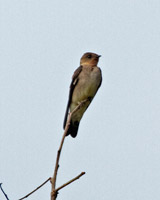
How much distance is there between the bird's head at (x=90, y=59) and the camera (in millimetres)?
9359

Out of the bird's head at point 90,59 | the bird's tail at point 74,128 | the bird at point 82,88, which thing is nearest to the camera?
the bird's tail at point 74,128

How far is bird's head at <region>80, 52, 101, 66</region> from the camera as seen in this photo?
9359mm

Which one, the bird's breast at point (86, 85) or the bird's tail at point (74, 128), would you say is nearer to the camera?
the bird's tail at point (74, 128)

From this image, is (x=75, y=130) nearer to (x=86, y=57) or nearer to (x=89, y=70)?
(x=89, y=70)

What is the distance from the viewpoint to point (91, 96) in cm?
852

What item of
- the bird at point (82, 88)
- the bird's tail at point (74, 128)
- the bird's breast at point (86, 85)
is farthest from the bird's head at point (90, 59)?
the bird's tail at point (74, 128)

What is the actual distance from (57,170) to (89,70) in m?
6.34

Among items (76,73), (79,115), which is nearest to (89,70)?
(76,73)

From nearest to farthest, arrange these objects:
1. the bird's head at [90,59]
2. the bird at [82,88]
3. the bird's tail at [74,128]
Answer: the bird's tail at [74,128] < the bird at [82,88] < the bird's head at [90,59]

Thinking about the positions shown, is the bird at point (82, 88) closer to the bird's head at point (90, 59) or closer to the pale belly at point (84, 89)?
the pale belly at point (84, 89)

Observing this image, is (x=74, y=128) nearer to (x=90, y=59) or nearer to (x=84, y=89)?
(x=84, y=89)

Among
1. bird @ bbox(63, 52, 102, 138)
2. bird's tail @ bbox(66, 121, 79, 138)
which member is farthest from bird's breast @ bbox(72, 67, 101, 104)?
bird's tail @ bbox(66, 121, 79, 138)

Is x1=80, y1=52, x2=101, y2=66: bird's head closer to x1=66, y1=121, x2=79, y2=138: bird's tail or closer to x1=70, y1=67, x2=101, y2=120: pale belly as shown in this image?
x1=70, y1=67, x2=101, y2=120: pale belly

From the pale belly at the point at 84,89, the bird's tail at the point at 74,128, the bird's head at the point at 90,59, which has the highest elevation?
the bird's head at the point at 90,59
